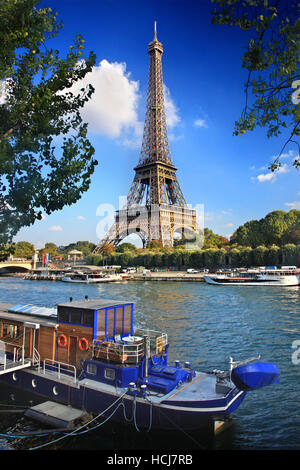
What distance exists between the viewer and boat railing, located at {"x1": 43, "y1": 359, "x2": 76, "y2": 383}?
11770 millimetres

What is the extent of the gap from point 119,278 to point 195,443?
6789 centimetres

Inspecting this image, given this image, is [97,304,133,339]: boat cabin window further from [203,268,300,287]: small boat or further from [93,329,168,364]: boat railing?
[203,268,300,287]: small boat

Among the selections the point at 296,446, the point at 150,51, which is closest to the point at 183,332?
the point at 296,446

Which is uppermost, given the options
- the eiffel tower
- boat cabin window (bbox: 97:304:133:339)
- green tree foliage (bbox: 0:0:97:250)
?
the eiffel tower

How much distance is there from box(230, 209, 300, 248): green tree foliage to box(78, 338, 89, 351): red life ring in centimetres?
7273

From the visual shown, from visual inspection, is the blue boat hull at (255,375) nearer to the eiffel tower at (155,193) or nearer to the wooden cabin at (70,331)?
the wooden cabin at (70,331)

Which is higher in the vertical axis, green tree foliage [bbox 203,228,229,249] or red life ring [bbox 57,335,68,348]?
green tree foliage [bbox 203,228,229,249]

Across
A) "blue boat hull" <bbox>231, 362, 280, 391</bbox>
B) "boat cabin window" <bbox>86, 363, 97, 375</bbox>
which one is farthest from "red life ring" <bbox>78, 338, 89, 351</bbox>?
"blue boat hull" <bbox>231, 362, 280, 391</bbox>

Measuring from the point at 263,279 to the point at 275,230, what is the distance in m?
27.2

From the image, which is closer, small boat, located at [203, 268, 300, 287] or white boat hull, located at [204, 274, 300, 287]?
white boat hull, located at [204, 274, 300, 287]

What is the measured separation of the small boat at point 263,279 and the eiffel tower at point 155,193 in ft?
110

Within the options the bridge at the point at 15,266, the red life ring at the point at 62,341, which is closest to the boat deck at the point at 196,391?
the red life ring at the point at 62,341

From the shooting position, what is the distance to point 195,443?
9594 mm

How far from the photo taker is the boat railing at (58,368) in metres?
11.8
